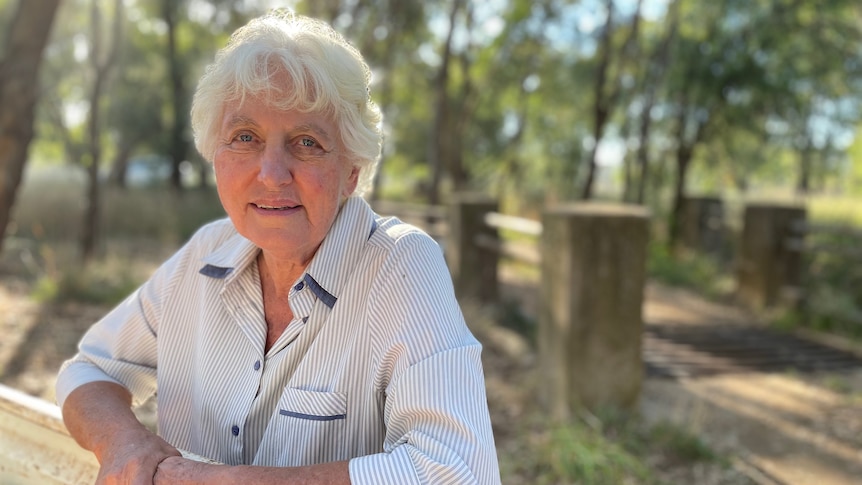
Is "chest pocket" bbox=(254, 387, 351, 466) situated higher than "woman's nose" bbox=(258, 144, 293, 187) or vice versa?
"woman's nose" bbox=(258, 144, 293, 187)

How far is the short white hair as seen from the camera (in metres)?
1.35

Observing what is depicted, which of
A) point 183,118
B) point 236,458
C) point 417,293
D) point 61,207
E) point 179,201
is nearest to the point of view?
point 417,293

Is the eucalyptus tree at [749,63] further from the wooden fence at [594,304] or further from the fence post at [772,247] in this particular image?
the wooden fence at [594,304]

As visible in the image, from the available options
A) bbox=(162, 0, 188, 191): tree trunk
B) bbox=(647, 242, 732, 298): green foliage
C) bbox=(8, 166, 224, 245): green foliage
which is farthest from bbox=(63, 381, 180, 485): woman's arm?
bbox=(162, 0, 188, 191): tree trunk

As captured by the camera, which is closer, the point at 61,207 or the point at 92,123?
the point at 92,123

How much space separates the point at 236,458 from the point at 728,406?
3662 mm

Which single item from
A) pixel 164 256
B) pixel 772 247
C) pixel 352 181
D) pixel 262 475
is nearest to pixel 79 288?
pixel 164 256

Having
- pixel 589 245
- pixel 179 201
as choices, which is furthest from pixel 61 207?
pixel 589 245

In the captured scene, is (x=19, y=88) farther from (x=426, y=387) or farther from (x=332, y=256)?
(x=426, y=387)

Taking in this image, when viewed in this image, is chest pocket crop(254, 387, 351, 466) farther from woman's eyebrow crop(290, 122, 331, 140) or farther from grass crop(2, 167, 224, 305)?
grass crop(2, 167, 224, 305)

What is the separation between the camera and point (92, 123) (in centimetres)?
786

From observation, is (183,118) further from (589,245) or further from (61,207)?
(589,245)

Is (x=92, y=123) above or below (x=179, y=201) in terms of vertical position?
above

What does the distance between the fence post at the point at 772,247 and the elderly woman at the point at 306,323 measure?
7.02 metres
